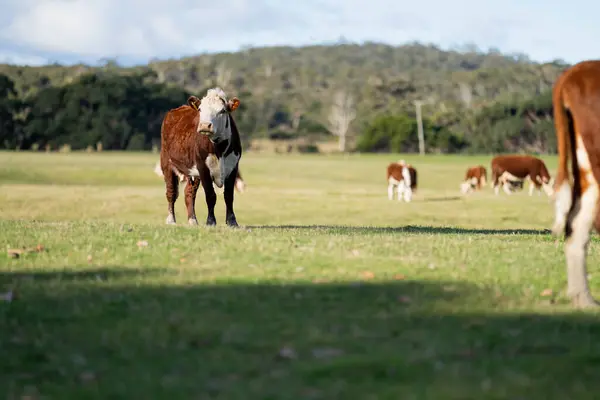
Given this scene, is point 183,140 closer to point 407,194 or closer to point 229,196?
point 229,196

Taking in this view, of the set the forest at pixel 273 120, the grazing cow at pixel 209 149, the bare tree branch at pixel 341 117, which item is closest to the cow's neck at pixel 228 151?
the grazing cow at pixel 209 149

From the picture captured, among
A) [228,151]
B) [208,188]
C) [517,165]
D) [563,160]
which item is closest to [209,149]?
[228,151]

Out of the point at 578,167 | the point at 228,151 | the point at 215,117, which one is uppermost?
the point at 215,117

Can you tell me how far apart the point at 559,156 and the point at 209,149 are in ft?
30.9

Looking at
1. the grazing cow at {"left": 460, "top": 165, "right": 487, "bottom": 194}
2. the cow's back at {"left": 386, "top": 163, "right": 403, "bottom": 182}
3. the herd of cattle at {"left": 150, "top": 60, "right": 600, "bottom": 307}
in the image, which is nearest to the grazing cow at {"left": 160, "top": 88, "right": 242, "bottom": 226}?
the herd of cattle at {"left": 150, "top": 60, "right": 600, "bottom": 307}

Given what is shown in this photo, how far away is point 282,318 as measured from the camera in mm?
7969

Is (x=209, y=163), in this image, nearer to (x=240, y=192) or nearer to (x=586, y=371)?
(x=586, y=371)

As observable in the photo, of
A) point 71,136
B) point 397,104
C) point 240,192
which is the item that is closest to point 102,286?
point 240,192

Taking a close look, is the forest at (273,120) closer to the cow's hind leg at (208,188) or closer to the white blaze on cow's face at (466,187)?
the white blaze on cow's face at (466,187)

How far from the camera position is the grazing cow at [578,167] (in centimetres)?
924

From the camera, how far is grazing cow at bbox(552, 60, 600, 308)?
9.24 meters

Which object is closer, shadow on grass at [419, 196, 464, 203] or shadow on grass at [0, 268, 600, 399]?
shadow on grass at [0, 268, 600, 399]

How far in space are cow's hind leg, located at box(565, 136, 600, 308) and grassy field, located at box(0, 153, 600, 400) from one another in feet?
0.85

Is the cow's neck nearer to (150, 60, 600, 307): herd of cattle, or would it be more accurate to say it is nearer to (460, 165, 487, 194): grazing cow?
(150, 60, 600, 307): herd of cattle
